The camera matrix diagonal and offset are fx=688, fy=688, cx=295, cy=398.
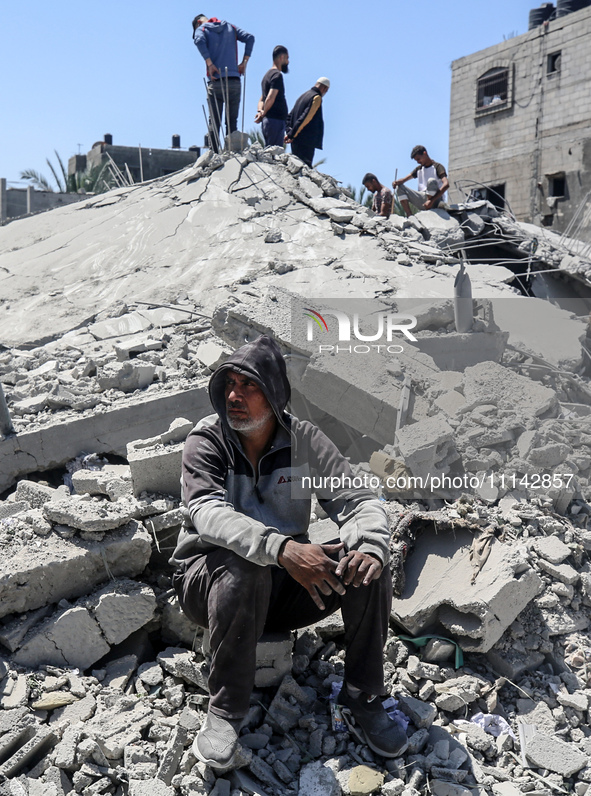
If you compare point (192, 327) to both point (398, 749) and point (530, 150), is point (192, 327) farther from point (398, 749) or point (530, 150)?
point (530, 150)

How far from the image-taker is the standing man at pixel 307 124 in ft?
31.6

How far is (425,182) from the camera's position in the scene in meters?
10.7

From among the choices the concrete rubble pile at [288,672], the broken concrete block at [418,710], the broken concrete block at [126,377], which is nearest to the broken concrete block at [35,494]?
the concrete rubble pile at [288,672]

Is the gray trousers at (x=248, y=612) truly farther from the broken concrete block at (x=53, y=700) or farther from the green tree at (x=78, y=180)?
the green tree at (x=78, y=180)

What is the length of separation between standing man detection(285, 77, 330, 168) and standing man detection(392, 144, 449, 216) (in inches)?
55.8

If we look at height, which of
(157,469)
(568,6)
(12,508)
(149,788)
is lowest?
(149,788)

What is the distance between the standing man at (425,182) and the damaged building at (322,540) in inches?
156

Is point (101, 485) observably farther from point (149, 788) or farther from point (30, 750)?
point (149, 788)

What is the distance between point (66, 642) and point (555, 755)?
7.29 feet

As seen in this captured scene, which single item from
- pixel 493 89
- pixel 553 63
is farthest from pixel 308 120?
pixel 493 89

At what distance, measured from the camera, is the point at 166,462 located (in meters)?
3.90

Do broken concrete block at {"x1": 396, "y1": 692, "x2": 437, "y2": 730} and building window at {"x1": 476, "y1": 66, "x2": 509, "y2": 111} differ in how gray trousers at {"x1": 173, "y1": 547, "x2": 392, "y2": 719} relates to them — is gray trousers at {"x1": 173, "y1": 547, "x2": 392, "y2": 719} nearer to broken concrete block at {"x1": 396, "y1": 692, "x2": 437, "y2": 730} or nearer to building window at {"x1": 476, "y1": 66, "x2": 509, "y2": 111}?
broken concrete block at {"x1": 396, "y1": 692, "x2": 437, "y2": 730}

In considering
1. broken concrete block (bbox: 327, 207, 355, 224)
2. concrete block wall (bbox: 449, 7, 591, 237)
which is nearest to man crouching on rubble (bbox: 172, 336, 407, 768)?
broken concrete block (bbox: 327, 207, 355, 224)

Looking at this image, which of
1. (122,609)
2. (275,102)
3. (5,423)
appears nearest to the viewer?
(122,609)
